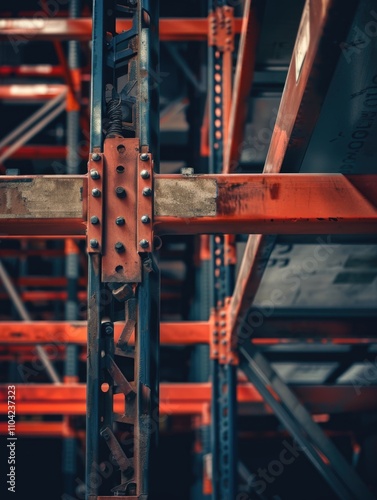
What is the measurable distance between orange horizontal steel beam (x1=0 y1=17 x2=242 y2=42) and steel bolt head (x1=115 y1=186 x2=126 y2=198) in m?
3.42

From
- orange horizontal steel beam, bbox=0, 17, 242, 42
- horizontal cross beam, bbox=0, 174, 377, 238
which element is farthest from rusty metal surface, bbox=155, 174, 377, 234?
orange horizontal steel beam, bbox=0, 17, 242, 42

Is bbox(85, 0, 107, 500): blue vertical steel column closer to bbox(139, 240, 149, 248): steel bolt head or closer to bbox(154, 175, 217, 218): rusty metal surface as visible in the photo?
bbox(139, 240, 149, 248): steel bolt head

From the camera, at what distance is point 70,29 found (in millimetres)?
5582

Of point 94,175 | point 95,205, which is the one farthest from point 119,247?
point 94,175

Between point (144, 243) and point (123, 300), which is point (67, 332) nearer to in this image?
point (123, 300)

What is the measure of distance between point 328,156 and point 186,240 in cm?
754

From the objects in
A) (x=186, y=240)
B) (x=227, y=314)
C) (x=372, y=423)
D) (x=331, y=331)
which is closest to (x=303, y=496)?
(x=372, y=423)

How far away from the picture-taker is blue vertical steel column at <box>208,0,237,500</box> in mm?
4730

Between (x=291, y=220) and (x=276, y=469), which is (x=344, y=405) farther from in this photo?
(x=276, y=469)

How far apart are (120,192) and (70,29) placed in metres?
3.67

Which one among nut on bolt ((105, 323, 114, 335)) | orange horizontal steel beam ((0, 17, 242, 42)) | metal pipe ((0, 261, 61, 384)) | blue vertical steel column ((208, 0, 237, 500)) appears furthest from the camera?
metal pipe ((0, 261, 61, 384))

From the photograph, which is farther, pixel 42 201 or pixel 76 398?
pixel 76 398

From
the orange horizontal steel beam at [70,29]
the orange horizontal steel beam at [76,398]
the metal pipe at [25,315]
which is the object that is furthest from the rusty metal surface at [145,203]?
the metal pipe at [25,315]

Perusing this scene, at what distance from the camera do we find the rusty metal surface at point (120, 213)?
2.53 metres
